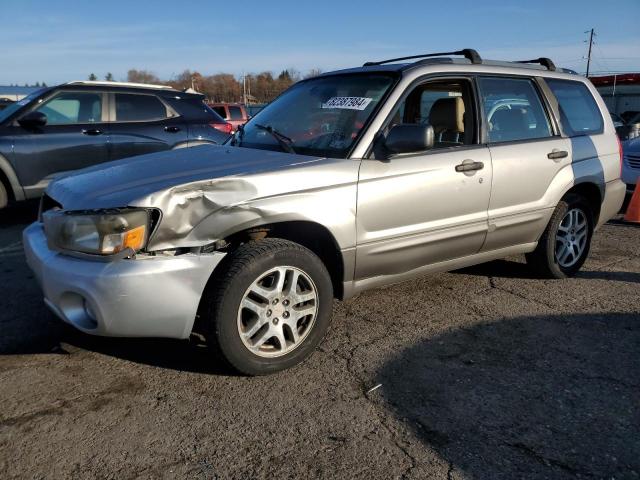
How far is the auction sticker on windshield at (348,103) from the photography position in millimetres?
3656

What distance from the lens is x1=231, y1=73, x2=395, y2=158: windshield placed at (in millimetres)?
3551

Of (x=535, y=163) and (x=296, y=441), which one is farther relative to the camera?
(x=535, y=163)

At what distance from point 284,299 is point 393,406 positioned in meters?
0.81

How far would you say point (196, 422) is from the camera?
2682mm

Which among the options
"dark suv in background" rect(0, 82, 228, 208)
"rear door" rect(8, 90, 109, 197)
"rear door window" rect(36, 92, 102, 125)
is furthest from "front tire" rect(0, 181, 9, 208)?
"rear door window" rect(36, 92, 102, 125)

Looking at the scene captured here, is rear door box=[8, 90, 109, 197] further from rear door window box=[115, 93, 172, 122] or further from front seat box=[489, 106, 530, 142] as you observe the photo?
front seat box=[489, 106, 530, 142]

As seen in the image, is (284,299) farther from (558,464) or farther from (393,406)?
(558,464)

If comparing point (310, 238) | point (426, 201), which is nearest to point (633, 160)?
point (426, 201)

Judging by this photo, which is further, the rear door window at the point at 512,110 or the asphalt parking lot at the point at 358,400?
the rear door window at the point at 512,110

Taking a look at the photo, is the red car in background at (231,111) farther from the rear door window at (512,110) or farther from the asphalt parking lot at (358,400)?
the asphalt parking lot at (358,400)

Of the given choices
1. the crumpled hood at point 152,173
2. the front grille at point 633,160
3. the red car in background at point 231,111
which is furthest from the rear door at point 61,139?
the red car in background at point 231,111

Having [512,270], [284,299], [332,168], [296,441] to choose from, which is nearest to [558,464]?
[296,441]

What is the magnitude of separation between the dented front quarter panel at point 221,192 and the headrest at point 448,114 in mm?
1316

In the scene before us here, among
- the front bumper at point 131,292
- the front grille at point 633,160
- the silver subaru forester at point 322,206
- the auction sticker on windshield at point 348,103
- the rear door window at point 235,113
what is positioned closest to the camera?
the front bumper at point 131,292
